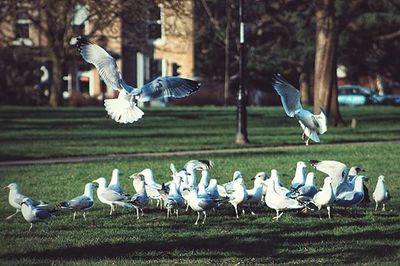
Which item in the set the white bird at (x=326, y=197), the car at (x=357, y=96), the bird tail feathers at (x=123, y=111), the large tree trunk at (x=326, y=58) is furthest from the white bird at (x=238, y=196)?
the car at (x=357, y=96)

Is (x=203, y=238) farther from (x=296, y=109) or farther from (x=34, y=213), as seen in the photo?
(x=296, y=109)

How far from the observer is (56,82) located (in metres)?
56.7

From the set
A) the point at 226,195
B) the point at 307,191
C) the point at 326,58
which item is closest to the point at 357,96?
the point at 326,58

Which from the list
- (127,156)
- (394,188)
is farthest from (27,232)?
(127,156)

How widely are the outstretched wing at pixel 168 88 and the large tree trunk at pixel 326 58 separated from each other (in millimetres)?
21848

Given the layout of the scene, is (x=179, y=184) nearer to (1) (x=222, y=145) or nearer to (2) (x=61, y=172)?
(2) (x=61, y=172)

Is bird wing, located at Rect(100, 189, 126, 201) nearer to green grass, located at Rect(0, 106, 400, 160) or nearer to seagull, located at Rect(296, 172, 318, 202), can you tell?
seagull, located at Rect(296, 172, 318, 202)

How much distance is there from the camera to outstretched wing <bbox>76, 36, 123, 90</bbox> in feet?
49.0

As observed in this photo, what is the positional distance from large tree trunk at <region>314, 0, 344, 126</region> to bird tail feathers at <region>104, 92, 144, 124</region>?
22.6 m

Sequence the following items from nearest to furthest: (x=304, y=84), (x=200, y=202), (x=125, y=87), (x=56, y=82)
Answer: (x=200, y=202), (x=125, y=87), (x=56, y=82), (x=304, y=84)

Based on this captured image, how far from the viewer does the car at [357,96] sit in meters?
69.8

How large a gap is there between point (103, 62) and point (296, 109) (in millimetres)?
3041

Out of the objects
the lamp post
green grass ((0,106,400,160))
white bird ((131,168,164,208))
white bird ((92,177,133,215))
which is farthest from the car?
white bird ((92,177,133,215))

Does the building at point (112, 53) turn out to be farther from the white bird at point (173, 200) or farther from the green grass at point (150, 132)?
the white bird at point (173, 200)
